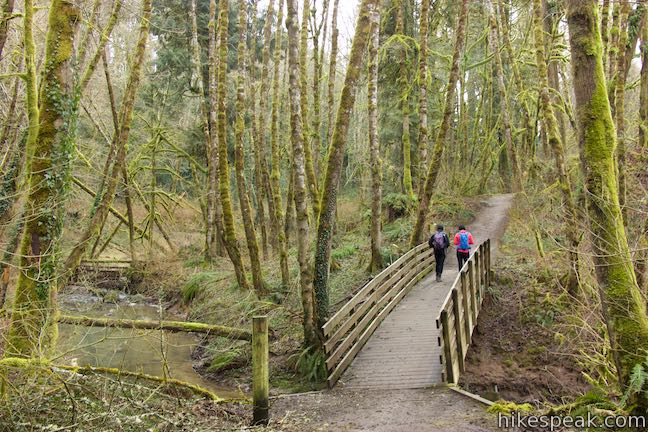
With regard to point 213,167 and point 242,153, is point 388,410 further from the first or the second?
point 213,167

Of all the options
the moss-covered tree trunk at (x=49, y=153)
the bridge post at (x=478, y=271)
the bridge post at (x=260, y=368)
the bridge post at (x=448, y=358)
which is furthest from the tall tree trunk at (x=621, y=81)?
the moss-covered tree trunk at (x=49, y=153)

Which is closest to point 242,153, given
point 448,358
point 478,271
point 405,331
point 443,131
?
point 443,131

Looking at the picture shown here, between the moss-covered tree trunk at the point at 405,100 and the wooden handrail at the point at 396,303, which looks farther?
the moss-covered tree trunk at the point at 405,100

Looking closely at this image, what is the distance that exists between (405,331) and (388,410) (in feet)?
11.8

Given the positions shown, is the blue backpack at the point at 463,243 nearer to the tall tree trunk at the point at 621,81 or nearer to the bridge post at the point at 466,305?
the bridge post at the point at 466,305

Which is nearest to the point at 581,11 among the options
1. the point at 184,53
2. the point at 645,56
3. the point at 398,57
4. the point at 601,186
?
the point at 601,186

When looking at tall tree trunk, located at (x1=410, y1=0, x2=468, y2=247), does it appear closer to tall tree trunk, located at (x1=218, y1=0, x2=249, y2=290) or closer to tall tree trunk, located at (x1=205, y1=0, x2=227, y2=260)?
tall tree trunk, located at (x1=218, y1=0, x2=249, y2=290)

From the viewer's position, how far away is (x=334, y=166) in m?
9.56

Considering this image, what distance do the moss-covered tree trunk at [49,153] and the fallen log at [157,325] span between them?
903 mm

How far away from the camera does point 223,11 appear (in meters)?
12.9

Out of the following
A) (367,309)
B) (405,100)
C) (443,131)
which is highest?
(405,100)

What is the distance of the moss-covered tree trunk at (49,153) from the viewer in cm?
669

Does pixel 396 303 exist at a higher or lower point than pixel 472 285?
lower

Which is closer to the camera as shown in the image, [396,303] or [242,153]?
[396,303]
